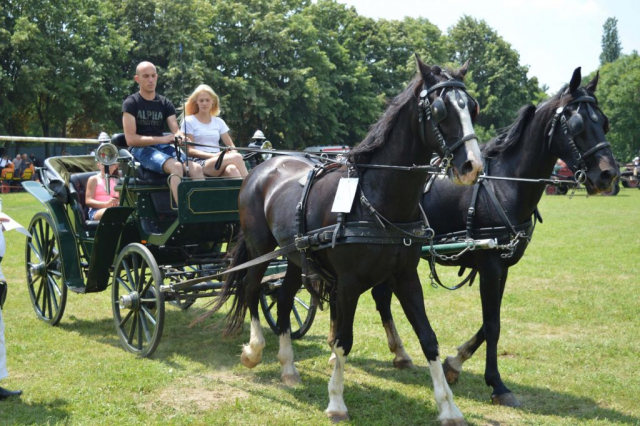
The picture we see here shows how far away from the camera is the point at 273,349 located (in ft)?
23.2

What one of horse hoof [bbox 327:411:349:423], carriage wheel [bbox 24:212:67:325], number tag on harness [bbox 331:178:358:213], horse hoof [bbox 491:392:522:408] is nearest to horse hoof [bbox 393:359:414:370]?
horse hoof [bbox 491:392:522:408]

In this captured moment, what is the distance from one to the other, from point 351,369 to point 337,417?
52.1 inches

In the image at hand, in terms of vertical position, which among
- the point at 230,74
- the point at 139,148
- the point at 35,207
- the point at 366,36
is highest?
the point at 366,36

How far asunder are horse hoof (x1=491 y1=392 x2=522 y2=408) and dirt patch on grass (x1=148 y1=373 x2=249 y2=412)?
194cm

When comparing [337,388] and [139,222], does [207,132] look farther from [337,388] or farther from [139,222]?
[337,388]

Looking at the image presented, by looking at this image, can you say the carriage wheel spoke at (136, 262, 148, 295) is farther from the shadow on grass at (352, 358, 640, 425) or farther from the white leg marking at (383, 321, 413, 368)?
the white leg marking at (383, 321, 413, 368)

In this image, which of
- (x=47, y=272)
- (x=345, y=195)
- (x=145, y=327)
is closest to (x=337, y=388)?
(x=345, y=195)

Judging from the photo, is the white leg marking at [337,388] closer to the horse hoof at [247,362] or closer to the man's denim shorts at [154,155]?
the horse hoof at [247,362]

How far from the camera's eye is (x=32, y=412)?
16.5 feet

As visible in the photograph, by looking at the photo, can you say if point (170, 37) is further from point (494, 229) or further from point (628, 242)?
point (494, 229)

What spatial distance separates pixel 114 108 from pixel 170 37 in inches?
196

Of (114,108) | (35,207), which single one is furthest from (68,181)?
(114,108)

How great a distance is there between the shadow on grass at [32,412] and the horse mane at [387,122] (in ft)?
9.11

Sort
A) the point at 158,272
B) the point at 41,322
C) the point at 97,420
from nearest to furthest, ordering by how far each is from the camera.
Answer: the point at 97,420
the point at 158,272
the point at 41,322
